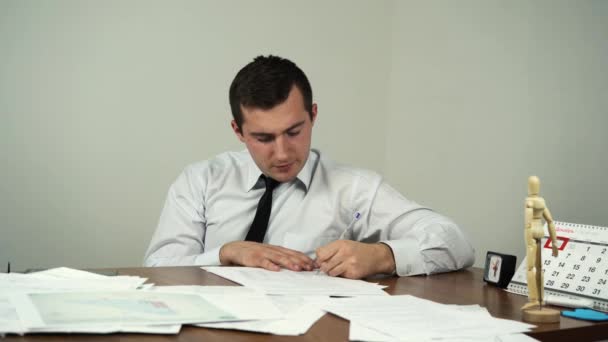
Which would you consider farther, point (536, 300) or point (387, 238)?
point (387, 238)

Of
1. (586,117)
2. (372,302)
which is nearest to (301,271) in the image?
(372,302)

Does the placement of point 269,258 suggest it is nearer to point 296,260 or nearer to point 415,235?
point 296,260

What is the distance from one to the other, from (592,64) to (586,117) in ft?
0.57

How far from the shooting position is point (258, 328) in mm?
959

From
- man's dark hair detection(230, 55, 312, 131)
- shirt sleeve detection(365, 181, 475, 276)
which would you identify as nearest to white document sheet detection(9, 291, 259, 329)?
shirt sleeve detection(365, 181, 475, 276)

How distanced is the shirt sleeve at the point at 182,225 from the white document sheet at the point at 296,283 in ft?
1.43

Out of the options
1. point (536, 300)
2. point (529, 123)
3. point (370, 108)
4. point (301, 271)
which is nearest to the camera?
point (536, 300)

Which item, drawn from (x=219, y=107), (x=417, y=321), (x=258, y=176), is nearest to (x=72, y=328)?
(x=417, y=321)

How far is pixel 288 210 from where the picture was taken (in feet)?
6.73

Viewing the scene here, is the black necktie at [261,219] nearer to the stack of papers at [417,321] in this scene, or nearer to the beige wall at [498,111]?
the stack of papers at [417,321]

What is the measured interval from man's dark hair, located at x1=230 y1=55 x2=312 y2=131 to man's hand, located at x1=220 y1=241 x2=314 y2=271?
44 centimetres

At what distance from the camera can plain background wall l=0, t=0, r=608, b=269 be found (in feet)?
7.50

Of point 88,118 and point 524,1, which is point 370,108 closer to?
point 524,1

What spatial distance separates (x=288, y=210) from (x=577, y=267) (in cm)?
94
